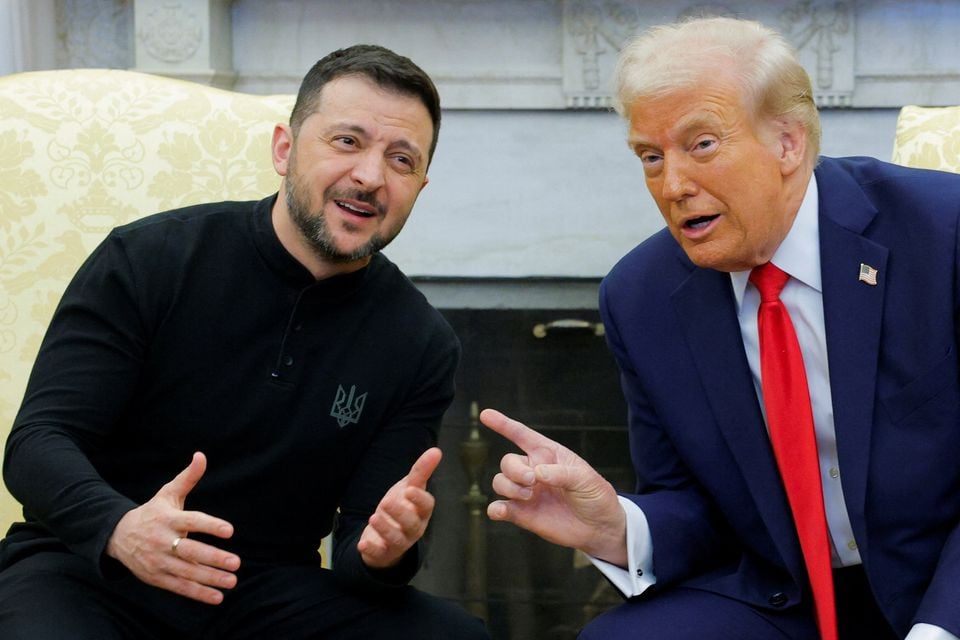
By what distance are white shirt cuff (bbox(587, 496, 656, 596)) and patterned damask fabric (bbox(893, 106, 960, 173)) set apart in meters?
0.69

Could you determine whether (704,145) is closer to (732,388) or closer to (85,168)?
(732,388)

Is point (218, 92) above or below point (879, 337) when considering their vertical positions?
above

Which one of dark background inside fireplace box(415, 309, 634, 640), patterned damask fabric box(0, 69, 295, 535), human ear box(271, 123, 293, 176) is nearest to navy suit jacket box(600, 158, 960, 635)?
human ear box(271, 123, 293, 176)

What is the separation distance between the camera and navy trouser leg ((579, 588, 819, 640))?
153cm

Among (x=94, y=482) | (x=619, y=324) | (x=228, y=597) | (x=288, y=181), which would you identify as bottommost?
(x=228, y=597)

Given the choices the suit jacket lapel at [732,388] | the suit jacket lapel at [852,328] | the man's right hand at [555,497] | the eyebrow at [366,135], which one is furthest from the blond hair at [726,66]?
the man's right hand at [555,497]

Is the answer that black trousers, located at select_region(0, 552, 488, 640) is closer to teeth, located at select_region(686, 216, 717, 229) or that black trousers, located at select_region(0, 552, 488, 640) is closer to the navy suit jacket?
the navy suit jacket

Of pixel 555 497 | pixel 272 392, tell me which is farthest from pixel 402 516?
pixel 272 392

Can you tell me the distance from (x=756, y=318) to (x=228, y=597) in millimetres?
752

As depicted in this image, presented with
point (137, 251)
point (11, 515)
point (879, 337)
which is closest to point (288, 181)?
point (137, 251)

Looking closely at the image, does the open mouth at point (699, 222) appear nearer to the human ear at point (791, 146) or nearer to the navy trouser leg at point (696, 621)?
the human ear at point (791, 146)

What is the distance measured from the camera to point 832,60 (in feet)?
9.25

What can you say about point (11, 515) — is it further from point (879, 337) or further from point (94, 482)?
point (879, 337)

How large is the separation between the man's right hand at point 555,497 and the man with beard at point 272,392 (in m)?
0.11
